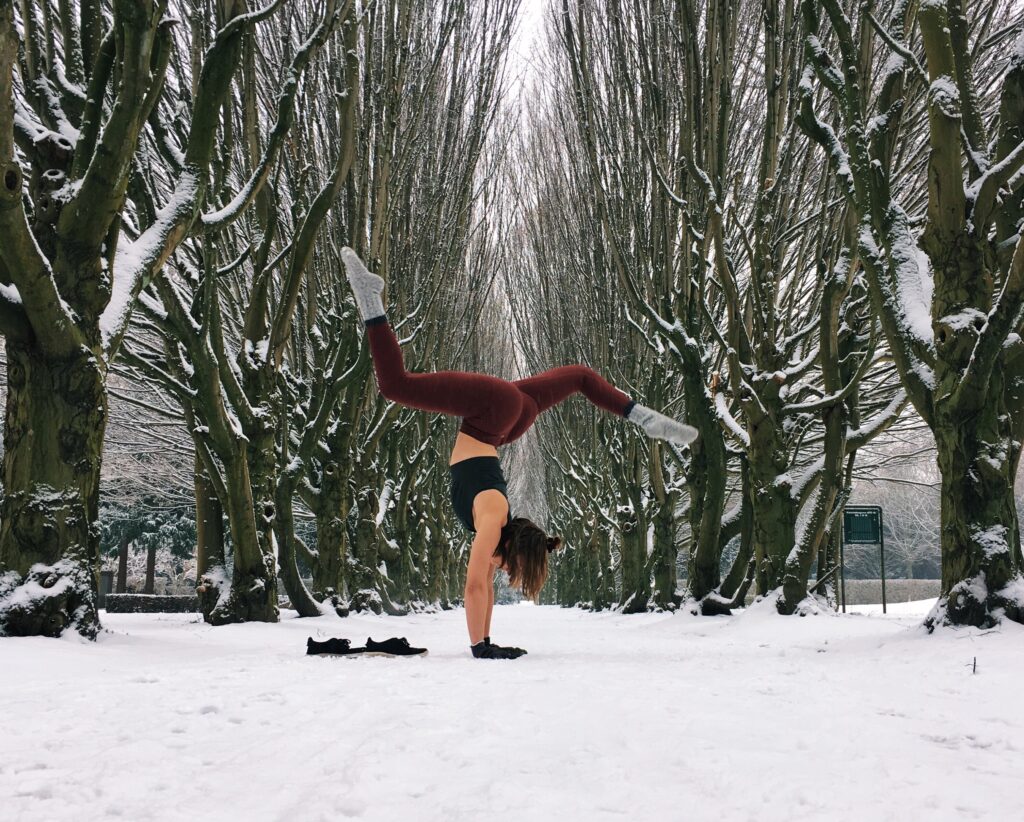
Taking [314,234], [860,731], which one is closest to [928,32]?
[860,731]

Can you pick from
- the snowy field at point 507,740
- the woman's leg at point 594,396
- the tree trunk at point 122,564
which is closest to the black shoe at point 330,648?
the snowy field at point 507,740

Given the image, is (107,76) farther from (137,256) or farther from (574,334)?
(574,334)

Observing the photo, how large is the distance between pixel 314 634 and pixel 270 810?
5.47 m

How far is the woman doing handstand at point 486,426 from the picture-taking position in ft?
14.0

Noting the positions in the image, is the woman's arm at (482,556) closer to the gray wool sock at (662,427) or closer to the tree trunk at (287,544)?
the gray wool sock at (662,427)

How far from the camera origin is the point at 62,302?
4281 millimetres

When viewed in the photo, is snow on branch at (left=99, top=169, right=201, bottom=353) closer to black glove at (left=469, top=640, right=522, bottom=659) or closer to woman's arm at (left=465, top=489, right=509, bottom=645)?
woman's arm at (left=465, top=489, right=509, bottom=645)

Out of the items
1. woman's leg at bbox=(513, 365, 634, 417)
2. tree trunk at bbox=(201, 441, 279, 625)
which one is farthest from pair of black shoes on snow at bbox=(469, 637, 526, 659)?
tree trunk at bbox=(201, 441, 279, 625)

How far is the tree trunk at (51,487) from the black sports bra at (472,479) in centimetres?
193

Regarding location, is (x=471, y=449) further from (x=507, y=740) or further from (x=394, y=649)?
(x=507, y=740)

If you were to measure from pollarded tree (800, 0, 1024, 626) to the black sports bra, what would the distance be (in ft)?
7.98

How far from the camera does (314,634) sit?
21.7ft

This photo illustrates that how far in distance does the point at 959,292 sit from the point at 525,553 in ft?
9.10

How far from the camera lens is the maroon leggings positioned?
13.9 feet
